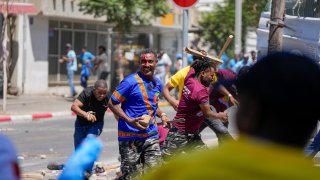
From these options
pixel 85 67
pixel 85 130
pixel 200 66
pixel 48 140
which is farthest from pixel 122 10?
pixel 200 66

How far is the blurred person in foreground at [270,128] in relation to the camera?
2.12 meters

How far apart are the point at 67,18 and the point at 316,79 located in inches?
1012

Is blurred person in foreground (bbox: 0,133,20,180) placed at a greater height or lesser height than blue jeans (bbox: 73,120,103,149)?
greater

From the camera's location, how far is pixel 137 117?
26.8 feet

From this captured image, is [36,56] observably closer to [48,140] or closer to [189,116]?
[48,140]

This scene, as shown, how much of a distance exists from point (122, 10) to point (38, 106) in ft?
15.1

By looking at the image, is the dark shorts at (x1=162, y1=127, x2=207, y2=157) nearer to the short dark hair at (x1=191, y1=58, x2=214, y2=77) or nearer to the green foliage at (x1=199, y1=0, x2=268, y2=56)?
the short dark hair at (x1=191, y1=58, x2=214, y2=77)

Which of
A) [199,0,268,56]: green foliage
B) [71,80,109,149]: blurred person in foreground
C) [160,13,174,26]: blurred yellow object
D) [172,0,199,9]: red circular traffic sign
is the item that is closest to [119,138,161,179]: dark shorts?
[71,80,109,149]: blurred person in foreground

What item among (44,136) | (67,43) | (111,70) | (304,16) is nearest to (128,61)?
(111,70)

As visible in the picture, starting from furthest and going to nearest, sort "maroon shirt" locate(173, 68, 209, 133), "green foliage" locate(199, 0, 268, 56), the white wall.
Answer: "green foliage" locate(199, 0, 268, 56) → the white wall → "maroon shirt" locate(173, 68, 209, 133)

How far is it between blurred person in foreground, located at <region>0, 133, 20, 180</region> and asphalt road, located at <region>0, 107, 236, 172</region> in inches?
280

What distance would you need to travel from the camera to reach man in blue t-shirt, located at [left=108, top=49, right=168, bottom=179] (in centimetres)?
811

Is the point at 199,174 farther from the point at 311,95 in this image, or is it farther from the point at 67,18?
the point at 67,18

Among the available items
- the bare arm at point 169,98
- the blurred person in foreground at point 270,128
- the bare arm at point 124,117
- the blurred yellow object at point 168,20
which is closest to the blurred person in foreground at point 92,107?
the bare arm at point 169,98
